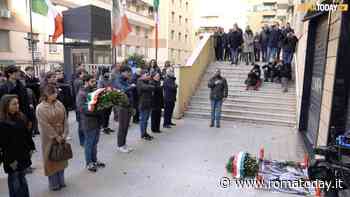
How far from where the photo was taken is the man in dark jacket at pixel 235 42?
42.8 ft

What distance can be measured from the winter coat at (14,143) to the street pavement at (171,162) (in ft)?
2.98

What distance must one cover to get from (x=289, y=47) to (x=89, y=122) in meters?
9.46

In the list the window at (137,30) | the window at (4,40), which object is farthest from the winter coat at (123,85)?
the window at (137,30)

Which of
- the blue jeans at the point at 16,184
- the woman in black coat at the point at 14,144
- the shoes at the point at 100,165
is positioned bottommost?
the shoes at the point at 100,165

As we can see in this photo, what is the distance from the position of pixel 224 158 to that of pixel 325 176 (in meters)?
2.85

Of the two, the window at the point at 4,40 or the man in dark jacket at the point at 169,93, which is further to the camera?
the window at the point at 4,40

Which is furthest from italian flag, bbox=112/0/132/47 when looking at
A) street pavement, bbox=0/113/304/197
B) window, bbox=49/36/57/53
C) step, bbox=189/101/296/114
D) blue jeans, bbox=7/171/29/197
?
window, bbox=49/36/57/53

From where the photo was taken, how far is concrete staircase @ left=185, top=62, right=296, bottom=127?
9570 millimetres

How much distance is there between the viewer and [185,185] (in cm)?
461

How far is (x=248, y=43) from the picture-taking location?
1348 centimetres

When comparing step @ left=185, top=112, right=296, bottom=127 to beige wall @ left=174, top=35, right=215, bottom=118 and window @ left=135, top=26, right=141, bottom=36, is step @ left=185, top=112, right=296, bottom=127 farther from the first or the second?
window @ left=135, top=26, right=141, bottom=36

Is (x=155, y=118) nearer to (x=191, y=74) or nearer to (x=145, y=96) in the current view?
(x=145, y=96)

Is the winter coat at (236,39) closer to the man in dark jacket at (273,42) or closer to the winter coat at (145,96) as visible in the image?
the man in dark jacket at (273,42)

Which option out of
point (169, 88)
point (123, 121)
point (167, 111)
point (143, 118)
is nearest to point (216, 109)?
point (167, 111)
